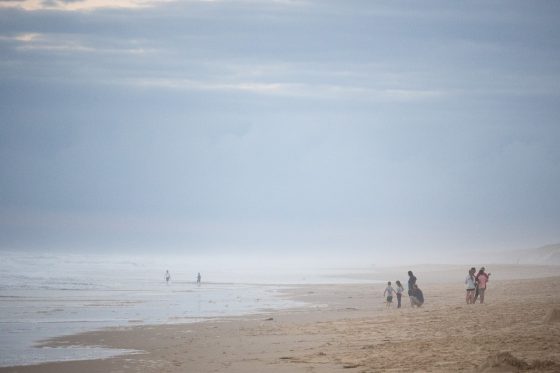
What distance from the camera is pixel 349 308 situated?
30516 mm

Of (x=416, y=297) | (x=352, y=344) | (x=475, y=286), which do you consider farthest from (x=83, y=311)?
(x=475, y=286)

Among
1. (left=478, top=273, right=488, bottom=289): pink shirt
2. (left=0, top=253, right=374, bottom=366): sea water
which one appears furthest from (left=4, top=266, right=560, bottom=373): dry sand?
(left=478, top=273, right=488, bottom=289): pink shirt

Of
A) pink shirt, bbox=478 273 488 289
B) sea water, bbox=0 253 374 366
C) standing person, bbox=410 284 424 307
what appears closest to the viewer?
sea water, bbox=0 253 374 366

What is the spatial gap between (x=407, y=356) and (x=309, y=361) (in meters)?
2.13

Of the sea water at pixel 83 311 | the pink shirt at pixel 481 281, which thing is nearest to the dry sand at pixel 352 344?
the sea water at pixel 83 311

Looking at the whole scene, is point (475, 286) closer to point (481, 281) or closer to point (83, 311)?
Result: point (481, 281)

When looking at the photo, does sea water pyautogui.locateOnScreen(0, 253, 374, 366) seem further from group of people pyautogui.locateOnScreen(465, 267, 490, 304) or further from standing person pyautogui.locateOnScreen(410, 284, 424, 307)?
group of people pyautogui.locateOnScreen(465, 267, 490, 304)

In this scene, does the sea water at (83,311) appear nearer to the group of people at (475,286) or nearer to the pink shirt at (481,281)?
the group of people at (475,286)

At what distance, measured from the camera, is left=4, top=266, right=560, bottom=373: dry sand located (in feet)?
43.9

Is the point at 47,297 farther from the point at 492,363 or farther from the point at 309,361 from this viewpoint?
the point at 492,363

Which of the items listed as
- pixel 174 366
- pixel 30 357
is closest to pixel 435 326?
pixel 174 366

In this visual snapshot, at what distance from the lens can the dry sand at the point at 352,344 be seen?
43.9 ft

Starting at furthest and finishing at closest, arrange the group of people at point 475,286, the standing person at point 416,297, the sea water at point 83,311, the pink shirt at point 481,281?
the standing person at point 416,297 → the pink shirt at point 481,281 → the group of people at point 475,286 → the sea water at point 83,311

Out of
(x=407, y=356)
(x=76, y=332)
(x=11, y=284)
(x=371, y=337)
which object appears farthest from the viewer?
(x=11, y=284)
